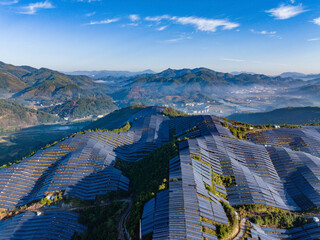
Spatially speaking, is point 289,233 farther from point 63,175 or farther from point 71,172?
point 63,175

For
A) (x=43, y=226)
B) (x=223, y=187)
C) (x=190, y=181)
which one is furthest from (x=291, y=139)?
(x=43, y=226)

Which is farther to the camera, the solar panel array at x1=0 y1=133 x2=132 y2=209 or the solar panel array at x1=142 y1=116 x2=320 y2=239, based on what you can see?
the solar panel array at x1=0 y1=133 x2=132 y2=209

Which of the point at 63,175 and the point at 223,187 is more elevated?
the point at 223,187

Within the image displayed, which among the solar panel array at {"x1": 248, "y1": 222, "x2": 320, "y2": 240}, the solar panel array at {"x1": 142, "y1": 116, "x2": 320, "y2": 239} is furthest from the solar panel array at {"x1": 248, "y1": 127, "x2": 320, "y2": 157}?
the solar panel array at {"x1": 248, "y1": 222, "x2": 320, "y2": 240}

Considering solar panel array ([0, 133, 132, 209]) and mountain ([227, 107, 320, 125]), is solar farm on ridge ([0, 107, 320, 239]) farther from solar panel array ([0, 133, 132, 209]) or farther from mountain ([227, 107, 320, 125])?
mountain ([227, 107, 320, 125])

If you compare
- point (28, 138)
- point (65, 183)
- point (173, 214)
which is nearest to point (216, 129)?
point (173, 214)
